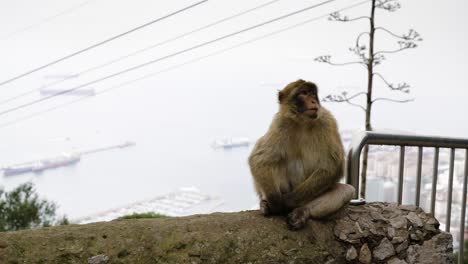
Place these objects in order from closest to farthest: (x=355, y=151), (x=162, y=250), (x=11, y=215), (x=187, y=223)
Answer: (x=162, y=250) < (x=187, y=223) < (x=355, y=151) < (x=11, y=215)

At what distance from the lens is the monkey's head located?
7.98 ft

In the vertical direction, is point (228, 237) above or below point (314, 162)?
below

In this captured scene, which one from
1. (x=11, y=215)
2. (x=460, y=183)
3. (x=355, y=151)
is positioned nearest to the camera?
(x=355, y=151)

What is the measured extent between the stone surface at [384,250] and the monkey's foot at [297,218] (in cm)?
43

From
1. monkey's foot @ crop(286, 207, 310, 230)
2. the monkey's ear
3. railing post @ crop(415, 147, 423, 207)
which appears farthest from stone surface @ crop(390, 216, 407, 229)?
the monkey's ear

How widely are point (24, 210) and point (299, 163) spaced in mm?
8181

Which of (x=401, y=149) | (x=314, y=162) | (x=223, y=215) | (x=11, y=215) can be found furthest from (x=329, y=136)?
(x=11, y=215)

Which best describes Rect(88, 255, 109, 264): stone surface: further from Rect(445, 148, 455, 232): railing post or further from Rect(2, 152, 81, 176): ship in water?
Rect(2, 152, 81, 176): ship in water

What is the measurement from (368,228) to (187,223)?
36.6 inches

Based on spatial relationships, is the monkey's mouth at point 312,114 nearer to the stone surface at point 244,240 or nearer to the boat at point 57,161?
the stone surface at point 244,240

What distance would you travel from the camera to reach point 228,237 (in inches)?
94.7

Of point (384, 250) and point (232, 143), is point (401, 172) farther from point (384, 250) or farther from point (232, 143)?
point (232, 143)

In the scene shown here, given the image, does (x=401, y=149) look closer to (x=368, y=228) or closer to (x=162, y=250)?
(x=368, y=228)

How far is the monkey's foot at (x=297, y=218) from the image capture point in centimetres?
248
